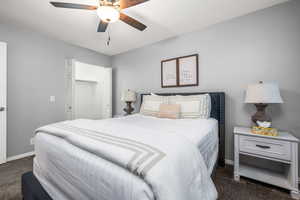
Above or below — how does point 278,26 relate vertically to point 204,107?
above

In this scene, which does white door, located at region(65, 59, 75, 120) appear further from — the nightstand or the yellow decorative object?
the yellow decorative object

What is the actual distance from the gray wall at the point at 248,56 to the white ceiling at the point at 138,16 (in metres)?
0.17

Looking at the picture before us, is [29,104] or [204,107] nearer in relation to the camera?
[204,107]

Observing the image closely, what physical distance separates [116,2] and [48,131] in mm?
1612

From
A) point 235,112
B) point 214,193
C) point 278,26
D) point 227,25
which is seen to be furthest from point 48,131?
point 278,26

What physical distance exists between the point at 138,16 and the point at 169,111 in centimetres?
168

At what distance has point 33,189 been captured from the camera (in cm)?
109

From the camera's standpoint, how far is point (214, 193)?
95 cm

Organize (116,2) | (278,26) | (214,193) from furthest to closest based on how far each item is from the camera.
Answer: (278,26) < (116,2) < (214,193)

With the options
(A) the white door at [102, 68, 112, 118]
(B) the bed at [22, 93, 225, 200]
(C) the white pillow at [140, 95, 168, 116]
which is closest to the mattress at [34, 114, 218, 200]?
(B) the bed at [22, 93, 225, 200]

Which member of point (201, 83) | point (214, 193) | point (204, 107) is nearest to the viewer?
point (214, 193)

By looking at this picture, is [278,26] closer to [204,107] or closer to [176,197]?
[204,107]

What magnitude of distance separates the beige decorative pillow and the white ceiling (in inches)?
58.8

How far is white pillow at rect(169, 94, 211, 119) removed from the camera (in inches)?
81.0
